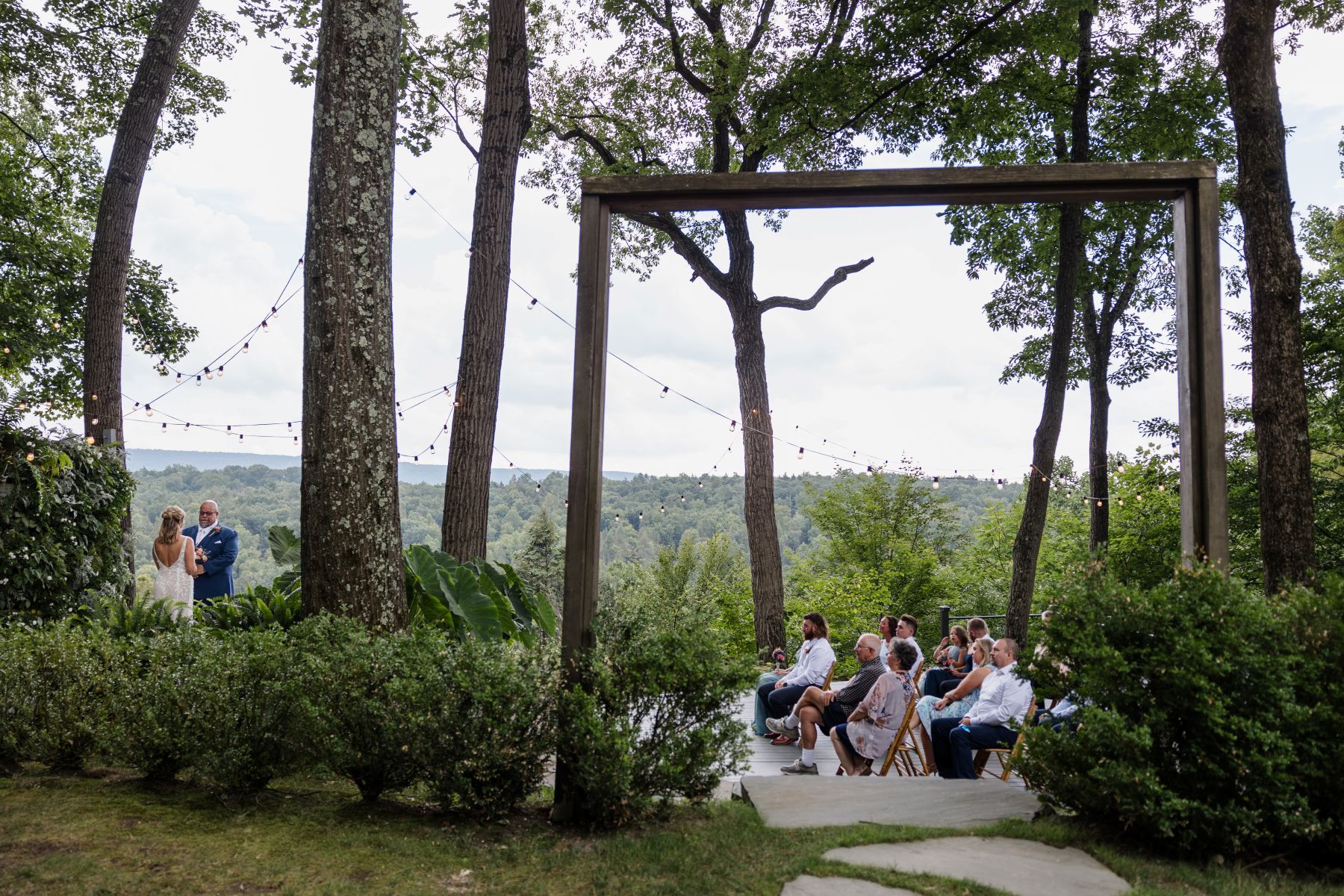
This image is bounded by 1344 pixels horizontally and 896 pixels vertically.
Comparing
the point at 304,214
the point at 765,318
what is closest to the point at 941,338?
the point at 765,318

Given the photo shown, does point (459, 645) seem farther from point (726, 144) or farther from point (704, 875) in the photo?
point (726, 144)

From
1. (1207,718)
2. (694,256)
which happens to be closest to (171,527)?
(1207,718)

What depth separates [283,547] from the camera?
8.01 meters

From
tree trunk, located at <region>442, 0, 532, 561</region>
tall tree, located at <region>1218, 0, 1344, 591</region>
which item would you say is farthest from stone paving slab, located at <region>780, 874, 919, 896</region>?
tree trunk, located at <region>442, 0, 532, 561</region>

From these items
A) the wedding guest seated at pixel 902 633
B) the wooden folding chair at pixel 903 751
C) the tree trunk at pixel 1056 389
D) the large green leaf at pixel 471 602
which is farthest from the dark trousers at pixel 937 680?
the large green leaf at pixel 471 602

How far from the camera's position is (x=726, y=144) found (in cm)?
1462

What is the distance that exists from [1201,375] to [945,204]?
1488mm

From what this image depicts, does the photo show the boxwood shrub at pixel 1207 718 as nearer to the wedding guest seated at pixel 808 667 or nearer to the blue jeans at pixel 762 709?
the wedding guest seated at pixel 808 667

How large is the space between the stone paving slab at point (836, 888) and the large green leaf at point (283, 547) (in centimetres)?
614

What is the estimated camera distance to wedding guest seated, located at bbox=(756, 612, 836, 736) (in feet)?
23.3

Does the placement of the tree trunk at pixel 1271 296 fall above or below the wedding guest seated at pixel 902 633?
above

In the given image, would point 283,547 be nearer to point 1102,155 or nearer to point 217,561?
point 217,561

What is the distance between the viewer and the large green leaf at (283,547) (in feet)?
26.1

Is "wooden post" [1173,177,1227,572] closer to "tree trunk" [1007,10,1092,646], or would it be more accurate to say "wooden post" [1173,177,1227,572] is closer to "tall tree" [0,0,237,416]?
"tree trunk" [1007,10,1092,646]
